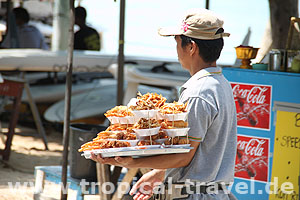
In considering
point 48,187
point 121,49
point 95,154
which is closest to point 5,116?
point 48,187

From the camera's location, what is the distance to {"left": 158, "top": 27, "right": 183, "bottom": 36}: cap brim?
2053mm

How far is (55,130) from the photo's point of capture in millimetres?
8867

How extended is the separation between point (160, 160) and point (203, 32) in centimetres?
58

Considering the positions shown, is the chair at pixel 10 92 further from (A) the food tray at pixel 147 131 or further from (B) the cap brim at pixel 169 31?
(A) the food tray at pixel 147 131

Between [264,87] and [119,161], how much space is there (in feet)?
7.54

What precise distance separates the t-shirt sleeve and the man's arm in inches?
1.7

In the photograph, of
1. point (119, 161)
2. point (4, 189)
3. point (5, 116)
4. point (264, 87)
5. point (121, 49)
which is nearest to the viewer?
point (119, 161)

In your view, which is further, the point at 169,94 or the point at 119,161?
the point at 169,94

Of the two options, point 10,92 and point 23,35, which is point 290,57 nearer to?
point 10,92

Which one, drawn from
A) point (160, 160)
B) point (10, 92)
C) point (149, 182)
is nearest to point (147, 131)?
point (160, 160)

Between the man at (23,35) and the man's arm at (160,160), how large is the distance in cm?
744

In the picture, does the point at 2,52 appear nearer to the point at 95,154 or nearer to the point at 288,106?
the point at 288,106

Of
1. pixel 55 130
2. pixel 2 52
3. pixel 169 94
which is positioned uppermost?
pixel 2 52

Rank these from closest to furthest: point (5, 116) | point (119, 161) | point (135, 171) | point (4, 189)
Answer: point (119, 161), point (135, 171), point (4, 189), point (5, 116)
